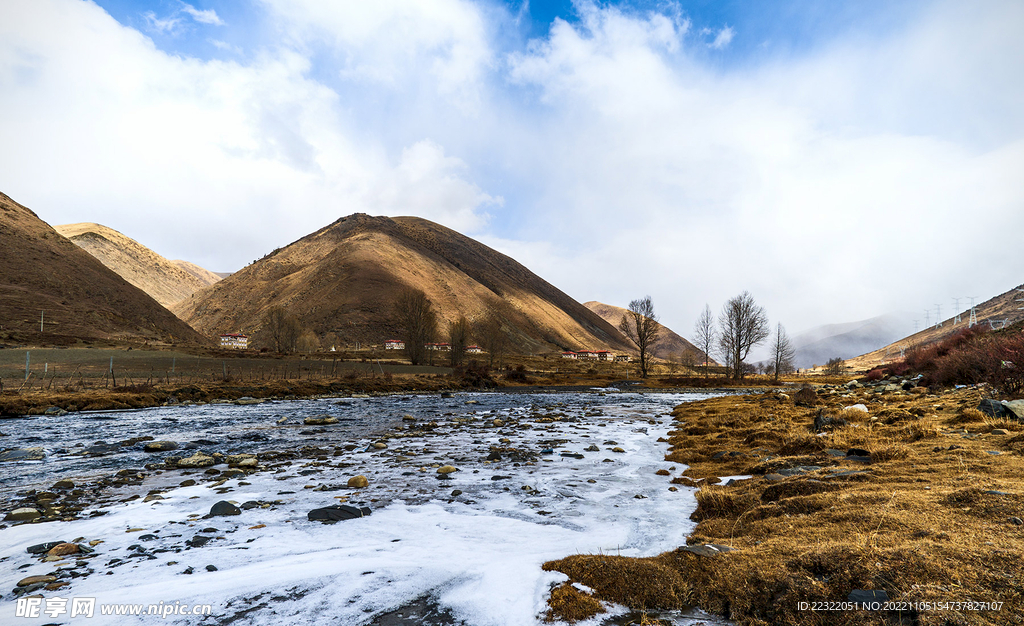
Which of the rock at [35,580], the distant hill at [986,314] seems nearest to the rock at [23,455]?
the rock at [35,580]

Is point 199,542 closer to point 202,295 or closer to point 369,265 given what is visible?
point 369,265

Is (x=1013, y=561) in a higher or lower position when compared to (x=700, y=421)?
higher

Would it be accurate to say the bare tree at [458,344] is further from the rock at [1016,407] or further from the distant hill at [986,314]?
the distant hill at [986,314]

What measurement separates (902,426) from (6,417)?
3503 cm

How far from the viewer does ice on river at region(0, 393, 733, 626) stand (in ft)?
15.9

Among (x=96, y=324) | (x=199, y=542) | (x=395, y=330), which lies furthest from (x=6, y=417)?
(x=395, y=330)

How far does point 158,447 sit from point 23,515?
7392 mm

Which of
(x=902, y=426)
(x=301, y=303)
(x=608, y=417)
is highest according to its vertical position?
(x=301, y=303)

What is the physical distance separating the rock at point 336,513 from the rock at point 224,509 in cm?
145

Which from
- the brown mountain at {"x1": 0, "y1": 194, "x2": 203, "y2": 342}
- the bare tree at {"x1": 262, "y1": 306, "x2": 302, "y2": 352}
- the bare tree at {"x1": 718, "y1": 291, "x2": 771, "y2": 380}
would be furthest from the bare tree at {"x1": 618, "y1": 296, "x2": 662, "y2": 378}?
the brown mountain at {"x1": 0, "y1": 194, "x2": 203, "y2": 342}

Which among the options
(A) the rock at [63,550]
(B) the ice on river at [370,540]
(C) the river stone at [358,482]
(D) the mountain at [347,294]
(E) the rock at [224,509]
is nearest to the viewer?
(B) the ice on river at [370,540]

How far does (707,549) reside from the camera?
5.08m

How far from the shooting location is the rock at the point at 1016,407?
9505 millimetres

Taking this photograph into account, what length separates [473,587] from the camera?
507 centimetres
